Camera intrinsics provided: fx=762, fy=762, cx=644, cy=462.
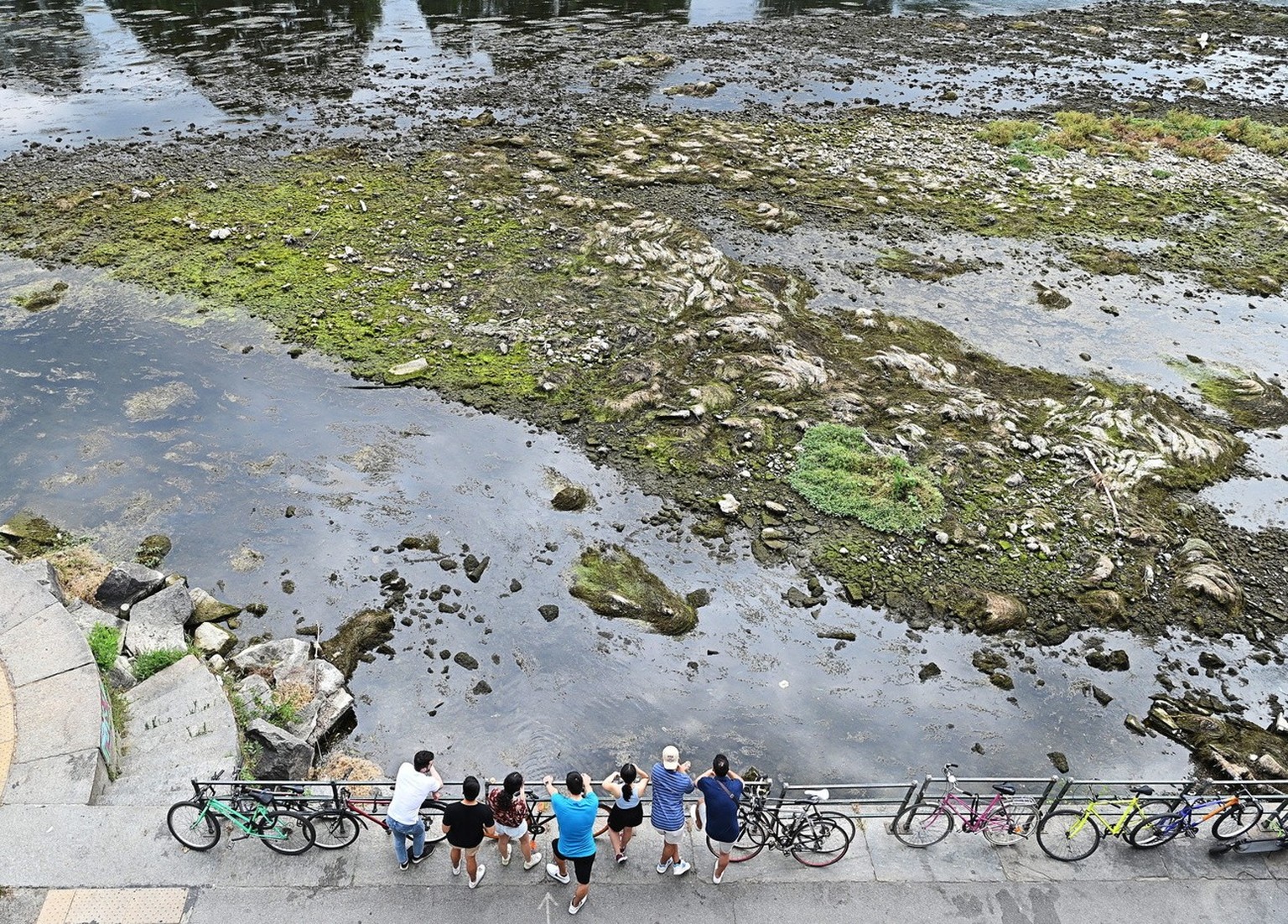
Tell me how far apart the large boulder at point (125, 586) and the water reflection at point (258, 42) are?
3668cm

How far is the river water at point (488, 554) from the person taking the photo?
49.2ft

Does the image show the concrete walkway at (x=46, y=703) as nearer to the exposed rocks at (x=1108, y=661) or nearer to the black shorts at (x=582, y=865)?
the black shorts at (x=582, y=865)

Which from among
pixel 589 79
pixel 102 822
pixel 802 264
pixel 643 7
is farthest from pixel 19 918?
pixel 643 7

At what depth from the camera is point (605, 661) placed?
16.3 meters

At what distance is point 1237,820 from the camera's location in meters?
11.5

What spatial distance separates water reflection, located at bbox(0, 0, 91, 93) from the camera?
48.6m

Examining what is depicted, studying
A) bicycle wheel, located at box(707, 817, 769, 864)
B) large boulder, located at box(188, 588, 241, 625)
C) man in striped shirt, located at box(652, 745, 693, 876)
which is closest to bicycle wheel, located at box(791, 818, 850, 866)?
bicycle wheel, located at box(707, 817, 769, 864)

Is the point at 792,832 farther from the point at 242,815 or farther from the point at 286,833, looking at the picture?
the point at 242,815

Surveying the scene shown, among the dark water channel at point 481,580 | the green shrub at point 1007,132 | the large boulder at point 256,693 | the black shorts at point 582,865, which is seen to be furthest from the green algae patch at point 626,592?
the green shrub at point 1007,132

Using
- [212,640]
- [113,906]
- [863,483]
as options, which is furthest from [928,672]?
[212,640]

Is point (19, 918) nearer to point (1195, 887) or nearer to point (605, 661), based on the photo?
point (605, 661)

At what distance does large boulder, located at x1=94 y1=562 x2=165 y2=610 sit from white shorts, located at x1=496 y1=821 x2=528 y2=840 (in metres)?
10.8

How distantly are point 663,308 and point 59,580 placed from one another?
18618mm

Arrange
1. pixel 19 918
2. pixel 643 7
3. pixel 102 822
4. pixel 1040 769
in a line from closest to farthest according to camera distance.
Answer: pixel 19 918
pixel 102 822
pixel 1040 769
pixel 643 7
